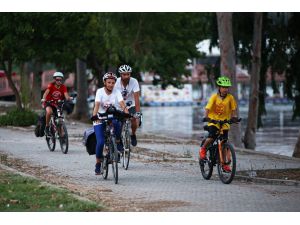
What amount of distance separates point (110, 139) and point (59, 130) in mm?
6050

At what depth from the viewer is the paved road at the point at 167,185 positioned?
12055 millimetres

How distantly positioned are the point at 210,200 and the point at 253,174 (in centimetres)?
369

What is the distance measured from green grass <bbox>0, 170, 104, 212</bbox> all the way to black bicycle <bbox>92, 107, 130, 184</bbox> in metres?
1.25

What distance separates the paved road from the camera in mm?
12055

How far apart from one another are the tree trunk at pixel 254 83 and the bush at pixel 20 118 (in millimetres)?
7461

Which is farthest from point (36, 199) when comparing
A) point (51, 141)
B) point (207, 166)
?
point (51, 141)

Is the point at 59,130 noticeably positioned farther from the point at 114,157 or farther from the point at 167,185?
the point at 167,185

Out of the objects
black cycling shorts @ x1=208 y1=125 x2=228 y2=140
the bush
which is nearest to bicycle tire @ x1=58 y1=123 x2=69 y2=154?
black cycling shorts @ x1=208 y1=125 x2=228 y2=140

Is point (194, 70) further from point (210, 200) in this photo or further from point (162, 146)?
point (210, 200)

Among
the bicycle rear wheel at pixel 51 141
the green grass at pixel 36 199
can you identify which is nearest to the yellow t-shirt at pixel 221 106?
the green grass at pixel 36 199

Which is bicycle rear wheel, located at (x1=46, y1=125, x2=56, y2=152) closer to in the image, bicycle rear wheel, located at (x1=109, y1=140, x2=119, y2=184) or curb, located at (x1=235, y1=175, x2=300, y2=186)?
bicycle rear wheel, located at (x1=109, y1=140, x2=119, y2=184)

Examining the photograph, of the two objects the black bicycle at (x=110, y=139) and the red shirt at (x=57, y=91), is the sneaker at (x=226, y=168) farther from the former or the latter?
the red shirt at (x=57, y=91)

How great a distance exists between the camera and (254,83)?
30172mm
